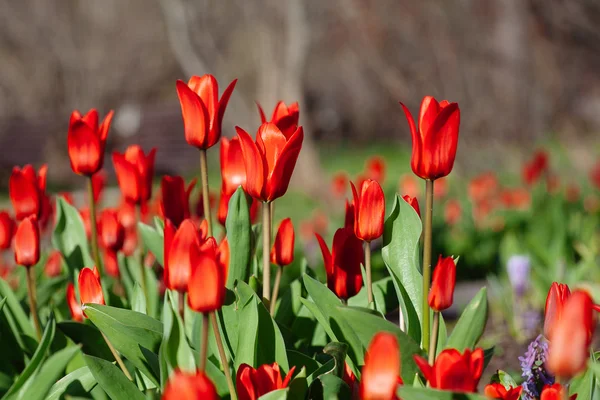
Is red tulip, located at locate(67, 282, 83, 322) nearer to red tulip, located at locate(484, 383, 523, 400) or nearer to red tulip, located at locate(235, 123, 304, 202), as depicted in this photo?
red tulip, located at locate(235, 123, 304, 202)

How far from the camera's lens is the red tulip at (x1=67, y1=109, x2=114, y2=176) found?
1.37m

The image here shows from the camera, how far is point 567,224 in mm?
3275

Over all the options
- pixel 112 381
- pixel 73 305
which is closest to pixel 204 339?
pixel 112 381

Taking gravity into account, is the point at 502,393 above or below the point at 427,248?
below

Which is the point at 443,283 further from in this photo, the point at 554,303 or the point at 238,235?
the point at 238,235

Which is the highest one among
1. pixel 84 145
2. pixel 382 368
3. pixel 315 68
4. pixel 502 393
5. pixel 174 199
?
pixel 315 68

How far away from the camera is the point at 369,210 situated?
1154 millimetres

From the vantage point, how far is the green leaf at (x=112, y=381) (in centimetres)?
103

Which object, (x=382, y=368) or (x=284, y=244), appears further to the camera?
(x=284, y=244)

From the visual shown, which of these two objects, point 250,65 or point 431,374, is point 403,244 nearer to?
point 431,374

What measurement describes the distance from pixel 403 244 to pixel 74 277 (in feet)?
2.63

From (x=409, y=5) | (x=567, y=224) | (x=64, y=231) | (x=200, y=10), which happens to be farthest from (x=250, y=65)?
(x=64, y=231)

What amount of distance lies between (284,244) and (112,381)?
46 cm

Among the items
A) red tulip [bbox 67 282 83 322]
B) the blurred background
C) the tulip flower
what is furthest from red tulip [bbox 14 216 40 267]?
the blurred background
